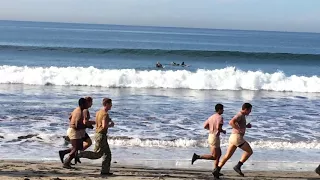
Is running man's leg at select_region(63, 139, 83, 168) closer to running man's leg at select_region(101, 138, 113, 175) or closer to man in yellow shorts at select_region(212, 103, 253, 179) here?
running man's leg at select_region(101, 138, 113, 175)

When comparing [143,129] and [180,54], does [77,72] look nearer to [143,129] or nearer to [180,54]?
[143,129]

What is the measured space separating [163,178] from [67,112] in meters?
8.30

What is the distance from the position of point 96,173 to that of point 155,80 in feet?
64.0

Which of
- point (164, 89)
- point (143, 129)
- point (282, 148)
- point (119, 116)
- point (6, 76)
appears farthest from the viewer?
point (6, 76)

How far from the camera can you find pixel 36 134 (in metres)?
13.1

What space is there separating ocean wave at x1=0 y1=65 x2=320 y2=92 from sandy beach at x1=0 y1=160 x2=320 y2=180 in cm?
1711

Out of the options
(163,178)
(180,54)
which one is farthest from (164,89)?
(180,54)

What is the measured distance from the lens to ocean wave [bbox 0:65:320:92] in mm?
27688

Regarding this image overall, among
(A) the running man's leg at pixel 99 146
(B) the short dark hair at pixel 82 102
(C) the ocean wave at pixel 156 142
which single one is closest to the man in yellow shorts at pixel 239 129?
(A) the running man's leg at pixel 99 146

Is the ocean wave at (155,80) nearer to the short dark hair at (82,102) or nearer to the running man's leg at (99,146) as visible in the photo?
the short dark hair at (82,102)

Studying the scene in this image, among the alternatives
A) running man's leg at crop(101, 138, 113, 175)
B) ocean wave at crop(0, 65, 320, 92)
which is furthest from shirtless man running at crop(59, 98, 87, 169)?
ocean wave at crop(0, 65, 320, 92)

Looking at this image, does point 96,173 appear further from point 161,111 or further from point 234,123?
point 161,111

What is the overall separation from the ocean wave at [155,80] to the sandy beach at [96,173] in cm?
1711

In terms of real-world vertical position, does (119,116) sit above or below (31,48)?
below
